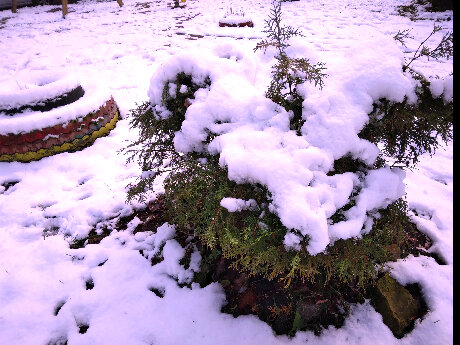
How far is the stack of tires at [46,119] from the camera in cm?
362

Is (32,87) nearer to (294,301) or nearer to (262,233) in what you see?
(262,233)

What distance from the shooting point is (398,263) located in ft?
7.17

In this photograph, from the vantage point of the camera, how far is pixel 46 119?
12.0ft

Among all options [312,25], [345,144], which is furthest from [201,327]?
[312,25]

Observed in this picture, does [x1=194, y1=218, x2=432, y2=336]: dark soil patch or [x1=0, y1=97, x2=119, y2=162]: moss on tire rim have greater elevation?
[x1=0, y1=97, x2=119, y2=162]: moss on tire rim

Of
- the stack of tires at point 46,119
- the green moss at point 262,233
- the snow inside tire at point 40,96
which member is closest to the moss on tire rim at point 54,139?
the stack of tires at point 46,119

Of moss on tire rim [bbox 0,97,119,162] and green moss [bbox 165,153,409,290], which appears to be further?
moss on tire rim [bbox 0,97,119,162]

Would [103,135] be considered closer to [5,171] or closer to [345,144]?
[5,171]

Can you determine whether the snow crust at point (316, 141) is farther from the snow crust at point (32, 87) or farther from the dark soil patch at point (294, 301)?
the snow crust at point (32, 87)

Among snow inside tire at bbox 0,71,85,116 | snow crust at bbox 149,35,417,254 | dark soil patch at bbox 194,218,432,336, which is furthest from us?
snow inside tire at bbox 0,71,85,116

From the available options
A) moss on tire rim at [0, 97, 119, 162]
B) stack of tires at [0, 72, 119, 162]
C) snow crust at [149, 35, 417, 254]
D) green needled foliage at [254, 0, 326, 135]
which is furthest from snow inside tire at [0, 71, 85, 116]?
green needled foliage at [254, 0, 326, 135]

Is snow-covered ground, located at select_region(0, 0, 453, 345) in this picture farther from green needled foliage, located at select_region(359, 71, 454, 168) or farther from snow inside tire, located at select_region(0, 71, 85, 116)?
snow inside tire, located at select_region(0, 71, 85, 116)

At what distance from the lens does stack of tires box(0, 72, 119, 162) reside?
3.62m

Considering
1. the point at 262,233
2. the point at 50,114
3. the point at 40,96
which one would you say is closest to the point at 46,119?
the point at 50,114
